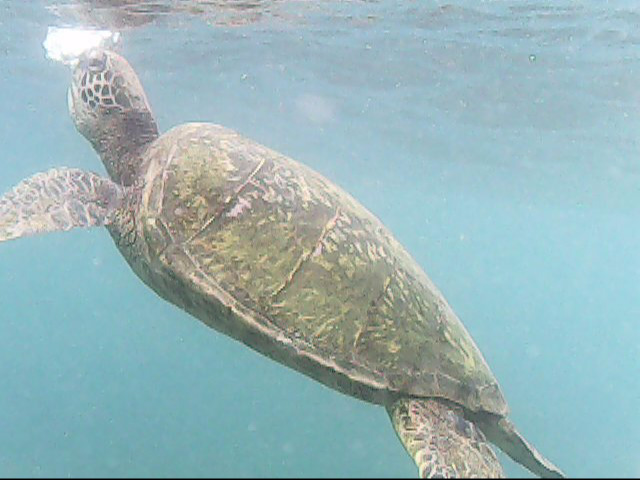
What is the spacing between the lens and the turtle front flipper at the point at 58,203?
404 centimetres

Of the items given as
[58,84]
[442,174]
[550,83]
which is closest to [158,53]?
[58,84]

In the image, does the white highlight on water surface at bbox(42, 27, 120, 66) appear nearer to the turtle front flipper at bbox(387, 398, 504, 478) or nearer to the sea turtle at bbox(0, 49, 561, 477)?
the sea turtle at bbox(0, 49, 561, 477)

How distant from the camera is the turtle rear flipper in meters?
3.90

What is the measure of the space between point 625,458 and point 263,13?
26194 mm

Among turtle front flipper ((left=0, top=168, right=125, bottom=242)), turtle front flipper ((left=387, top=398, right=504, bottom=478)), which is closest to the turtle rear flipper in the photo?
turtle front flipper ((left=387, top=398, right=504, bottom=478))

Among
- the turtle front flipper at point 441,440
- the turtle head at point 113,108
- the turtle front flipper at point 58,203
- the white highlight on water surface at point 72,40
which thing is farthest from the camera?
the white highlight on water surface at point 72,40

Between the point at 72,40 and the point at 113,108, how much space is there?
12347 mm

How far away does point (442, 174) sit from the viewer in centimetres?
3253

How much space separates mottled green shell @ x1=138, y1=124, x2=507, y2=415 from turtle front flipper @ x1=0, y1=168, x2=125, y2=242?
0.47m

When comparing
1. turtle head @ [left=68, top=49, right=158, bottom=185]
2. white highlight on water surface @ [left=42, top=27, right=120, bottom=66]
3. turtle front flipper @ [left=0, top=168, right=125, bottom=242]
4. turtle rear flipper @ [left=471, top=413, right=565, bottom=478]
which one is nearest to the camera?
turtle rear flipper @ [left=471, top=413, right=565, bottom=478]

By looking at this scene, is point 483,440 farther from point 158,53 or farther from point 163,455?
point 163,455

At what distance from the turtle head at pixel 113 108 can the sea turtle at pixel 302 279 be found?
31.1 inches

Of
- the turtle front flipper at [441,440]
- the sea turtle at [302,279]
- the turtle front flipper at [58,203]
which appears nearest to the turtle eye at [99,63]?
the turtle front flipper at [58,203]

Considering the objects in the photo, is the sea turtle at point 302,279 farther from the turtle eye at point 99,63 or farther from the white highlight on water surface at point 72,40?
the white highlight on water surface at point 72,40
